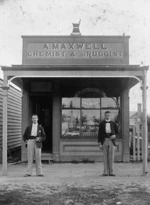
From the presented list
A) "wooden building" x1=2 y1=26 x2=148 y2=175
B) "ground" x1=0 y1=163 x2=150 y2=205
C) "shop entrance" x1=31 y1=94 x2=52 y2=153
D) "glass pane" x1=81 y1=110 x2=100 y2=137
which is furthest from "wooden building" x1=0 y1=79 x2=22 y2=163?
"ground" x1=0 y1=163 x2=150 y2=205

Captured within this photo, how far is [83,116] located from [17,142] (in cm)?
772

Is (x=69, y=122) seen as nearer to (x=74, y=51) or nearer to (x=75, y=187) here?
(x=74, y=51)

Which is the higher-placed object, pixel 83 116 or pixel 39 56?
pixel 39 56

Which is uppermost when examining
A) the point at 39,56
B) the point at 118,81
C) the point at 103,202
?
the point at 39,56

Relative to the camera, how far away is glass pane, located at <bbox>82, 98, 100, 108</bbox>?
1539 centimetres

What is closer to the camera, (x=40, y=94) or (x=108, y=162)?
(x=108, y=162)

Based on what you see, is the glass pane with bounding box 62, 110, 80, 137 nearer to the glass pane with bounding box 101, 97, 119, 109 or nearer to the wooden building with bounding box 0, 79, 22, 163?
the glass pane with bounding box 101, 97, 119, 109

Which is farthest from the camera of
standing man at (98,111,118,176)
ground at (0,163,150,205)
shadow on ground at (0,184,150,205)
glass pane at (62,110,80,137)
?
glass pane at (62,110,80,137)

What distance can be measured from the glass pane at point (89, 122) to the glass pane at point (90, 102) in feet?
0.78

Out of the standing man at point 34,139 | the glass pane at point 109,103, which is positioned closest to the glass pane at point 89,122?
the glass pane at point 109,103

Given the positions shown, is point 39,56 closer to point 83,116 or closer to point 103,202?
point 83,116

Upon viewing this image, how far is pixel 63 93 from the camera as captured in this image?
15391 mm

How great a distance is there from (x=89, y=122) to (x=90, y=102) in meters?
0.79

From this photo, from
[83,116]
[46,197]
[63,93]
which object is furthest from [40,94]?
[46,197]
